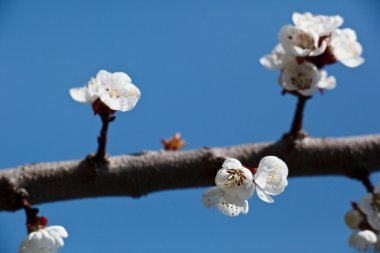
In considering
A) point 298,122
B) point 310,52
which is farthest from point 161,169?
point 310,52

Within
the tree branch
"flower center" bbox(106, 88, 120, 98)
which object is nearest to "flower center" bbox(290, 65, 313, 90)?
the tree branch

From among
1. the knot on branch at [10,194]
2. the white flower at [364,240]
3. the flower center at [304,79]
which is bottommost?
the white flower at [364,240]

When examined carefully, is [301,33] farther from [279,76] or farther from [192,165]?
[192,165]

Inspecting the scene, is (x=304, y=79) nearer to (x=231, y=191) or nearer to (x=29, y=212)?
(x=231, y=191)

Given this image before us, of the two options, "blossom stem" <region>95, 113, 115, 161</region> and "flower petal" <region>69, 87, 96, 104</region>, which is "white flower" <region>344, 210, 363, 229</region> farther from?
"flower petal" <region>69, 87, 96, 104</region>

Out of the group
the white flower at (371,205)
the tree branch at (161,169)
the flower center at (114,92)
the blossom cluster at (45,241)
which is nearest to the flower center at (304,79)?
the tree branch at (161,169)

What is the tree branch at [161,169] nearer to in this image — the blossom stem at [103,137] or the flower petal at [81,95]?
the blossom stem at [103,137]

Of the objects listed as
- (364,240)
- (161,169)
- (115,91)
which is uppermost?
(115,91)

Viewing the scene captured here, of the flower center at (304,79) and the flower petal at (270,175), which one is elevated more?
the flower center at (304,79)
